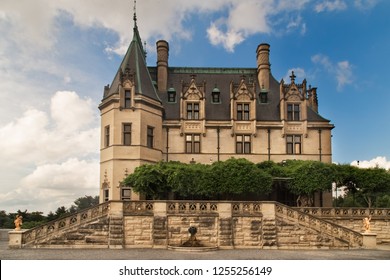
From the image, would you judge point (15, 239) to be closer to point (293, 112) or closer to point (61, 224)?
point (61, 224)

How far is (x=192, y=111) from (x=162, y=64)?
22.0ft

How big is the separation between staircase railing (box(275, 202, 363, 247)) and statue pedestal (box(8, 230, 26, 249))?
15954 mm

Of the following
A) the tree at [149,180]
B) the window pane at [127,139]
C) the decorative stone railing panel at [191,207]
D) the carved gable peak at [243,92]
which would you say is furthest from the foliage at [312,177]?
the window pane at [127,139]

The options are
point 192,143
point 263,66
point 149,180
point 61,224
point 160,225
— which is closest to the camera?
point 61,224

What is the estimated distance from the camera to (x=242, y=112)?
35.6 meters

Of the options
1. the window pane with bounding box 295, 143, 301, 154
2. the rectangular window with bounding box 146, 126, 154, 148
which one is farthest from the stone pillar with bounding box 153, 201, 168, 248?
the window pane with bounding box 295, 143, 301, 154

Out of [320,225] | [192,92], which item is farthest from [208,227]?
[192,92]

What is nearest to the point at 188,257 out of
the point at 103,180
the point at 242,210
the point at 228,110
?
the point at 242,210

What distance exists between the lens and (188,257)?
61.5ft

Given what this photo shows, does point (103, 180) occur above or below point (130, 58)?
below

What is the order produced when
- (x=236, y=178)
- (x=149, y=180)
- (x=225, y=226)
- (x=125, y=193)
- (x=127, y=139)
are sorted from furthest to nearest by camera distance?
1. (x=127, y=139)
2. (x=125, y=193)
3. (x=236, y=178)
4. (x=149, y=180)
5. (x=225, y=226)

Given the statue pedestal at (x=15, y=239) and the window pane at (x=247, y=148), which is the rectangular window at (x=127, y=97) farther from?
the statue pedestal at (x=15, y=239)

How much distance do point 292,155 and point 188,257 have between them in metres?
19.0
